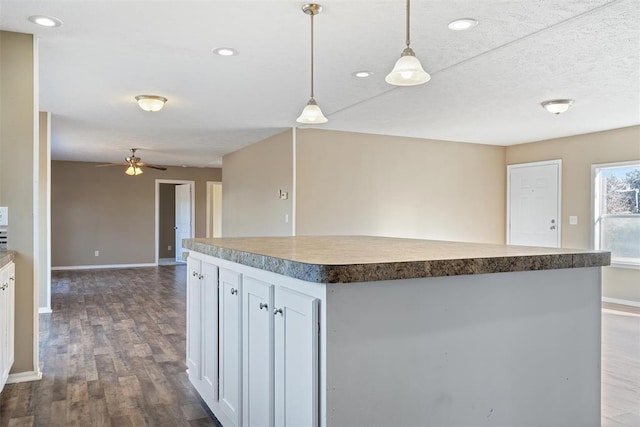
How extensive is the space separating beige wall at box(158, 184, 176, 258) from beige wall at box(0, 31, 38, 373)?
30.4 feet

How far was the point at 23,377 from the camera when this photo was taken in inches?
126

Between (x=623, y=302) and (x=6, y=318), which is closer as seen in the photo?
(x=6, y=318)

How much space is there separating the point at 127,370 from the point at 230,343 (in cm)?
159

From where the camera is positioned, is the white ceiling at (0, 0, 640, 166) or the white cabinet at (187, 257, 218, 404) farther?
the white ceiling at (0, 0, 640, 166)

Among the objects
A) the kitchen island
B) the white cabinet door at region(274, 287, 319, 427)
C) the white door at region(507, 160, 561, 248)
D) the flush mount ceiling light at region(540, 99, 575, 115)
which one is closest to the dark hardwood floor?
the kitchen island

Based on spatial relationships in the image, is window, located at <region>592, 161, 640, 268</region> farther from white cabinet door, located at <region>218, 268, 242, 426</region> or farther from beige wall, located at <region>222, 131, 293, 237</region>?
white cabinet door, located at <region>218, 268, 242, 426</region>

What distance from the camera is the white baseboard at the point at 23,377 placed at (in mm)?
3174

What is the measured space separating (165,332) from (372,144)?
381 centimetres

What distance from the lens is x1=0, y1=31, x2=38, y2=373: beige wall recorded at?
3.07 m

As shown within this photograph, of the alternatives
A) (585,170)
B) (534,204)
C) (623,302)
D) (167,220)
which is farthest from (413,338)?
(167,220)

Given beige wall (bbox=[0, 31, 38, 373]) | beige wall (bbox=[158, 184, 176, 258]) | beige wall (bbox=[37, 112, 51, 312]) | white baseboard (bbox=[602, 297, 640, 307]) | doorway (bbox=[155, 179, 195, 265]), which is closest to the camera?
beige wall (bbox=[0, 31, 38, 373])

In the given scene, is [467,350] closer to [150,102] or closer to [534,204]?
[150,102]

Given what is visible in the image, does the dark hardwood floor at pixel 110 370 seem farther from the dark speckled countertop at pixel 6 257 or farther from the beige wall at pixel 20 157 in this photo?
the dark speckled countertop at pixel 6 257

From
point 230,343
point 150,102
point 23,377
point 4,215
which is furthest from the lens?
point 150,102
